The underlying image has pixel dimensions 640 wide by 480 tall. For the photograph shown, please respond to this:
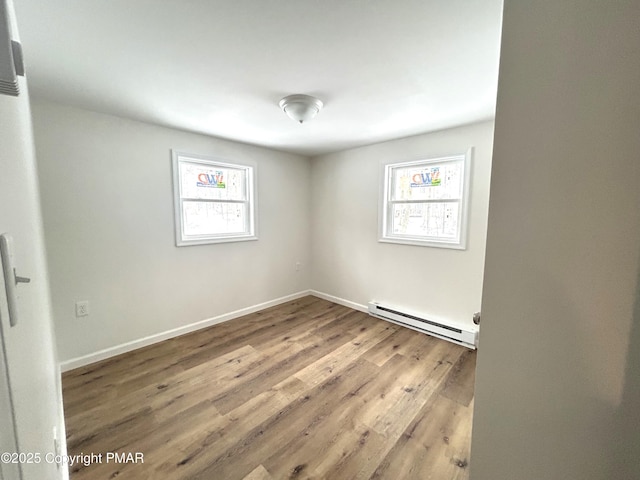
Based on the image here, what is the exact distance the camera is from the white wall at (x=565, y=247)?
530 millimetres

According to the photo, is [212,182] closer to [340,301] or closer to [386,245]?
[386,245]

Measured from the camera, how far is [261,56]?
1.39m

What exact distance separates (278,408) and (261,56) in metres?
2.21

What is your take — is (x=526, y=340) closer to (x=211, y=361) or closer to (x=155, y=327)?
(x=211, y=361)

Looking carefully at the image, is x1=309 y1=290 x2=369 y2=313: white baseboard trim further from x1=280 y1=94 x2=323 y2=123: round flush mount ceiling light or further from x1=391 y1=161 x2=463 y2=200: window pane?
x1=280 y1=94 x2=323 y2=123: round flush mount ceiling light

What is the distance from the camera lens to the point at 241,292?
3.27 meters

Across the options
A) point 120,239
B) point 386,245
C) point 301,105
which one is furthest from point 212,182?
point 386,245

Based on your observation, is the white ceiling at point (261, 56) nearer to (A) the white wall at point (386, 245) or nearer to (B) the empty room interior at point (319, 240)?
(B) the empty room interior at point (319, 240)

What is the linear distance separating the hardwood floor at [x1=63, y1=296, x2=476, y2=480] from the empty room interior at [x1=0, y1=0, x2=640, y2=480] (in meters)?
0.02

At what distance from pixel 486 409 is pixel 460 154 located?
2439 mm

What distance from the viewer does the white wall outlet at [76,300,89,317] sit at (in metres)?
2.18

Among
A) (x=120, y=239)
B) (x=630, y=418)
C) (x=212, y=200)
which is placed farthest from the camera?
(x=212, y=200)

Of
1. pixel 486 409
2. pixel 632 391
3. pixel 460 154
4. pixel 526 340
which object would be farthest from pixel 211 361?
pixel 460 154

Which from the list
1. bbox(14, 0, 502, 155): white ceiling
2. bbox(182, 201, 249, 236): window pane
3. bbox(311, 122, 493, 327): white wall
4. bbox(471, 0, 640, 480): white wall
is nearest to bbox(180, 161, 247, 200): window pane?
bbox(182, 201, 249, 236): window pane
